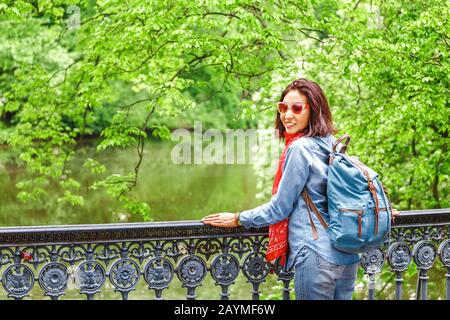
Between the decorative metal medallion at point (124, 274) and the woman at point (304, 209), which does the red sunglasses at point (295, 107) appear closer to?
the woman at point (304, 209)

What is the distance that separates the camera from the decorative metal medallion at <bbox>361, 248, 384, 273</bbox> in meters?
4.45

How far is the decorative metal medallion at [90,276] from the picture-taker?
395cm

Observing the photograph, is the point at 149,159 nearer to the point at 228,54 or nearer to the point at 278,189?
the point at 228,54

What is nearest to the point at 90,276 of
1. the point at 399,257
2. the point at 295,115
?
the point at 295,115

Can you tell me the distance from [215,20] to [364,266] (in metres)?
3.95

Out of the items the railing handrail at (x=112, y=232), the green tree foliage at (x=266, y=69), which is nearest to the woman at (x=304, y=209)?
the railing handrail at (x=112, y=232)

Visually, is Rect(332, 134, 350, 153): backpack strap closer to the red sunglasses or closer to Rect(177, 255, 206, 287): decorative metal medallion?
the red sunglasses

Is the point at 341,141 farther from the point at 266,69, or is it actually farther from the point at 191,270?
the point at 266,69

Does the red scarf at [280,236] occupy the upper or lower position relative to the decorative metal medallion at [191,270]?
upper

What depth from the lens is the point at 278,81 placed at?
7.71m

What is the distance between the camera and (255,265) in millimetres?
4254

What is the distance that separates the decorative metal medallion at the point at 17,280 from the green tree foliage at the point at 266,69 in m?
3.99
